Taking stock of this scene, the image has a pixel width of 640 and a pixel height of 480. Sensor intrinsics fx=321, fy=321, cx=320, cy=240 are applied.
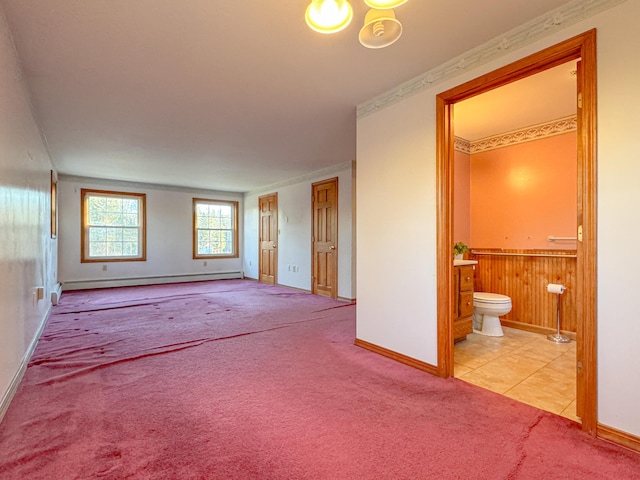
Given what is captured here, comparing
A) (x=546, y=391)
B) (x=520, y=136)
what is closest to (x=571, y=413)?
(x=546, y=391)

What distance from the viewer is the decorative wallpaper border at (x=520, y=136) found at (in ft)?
11.2

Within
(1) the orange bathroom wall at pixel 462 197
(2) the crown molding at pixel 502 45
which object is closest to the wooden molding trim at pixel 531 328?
(1) the orange bathroom wall at pixel 462 197

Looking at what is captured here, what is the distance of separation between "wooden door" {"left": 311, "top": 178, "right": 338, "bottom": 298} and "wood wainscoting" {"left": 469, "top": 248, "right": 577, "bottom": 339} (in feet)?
7.82

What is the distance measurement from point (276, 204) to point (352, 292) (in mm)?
2988

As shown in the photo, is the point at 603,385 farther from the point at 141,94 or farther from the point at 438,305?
the point at 141,94

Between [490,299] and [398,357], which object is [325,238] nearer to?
[490,299]

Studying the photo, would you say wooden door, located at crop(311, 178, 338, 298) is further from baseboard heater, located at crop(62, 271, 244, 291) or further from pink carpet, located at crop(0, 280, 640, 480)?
baseboard heater, located at crop(62, 271, 244, 291)

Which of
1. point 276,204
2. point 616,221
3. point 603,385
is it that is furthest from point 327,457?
point 276,204

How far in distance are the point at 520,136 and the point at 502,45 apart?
6.78ft

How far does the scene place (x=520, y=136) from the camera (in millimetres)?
3756

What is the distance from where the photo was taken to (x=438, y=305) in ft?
7.82

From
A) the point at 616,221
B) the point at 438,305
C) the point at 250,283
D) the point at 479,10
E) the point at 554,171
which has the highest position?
the point at 479,10

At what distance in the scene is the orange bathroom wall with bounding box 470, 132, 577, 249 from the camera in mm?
3424

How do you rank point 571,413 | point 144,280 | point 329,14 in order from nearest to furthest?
1. point 329,14
2. point 571,413
3. point 144,280
